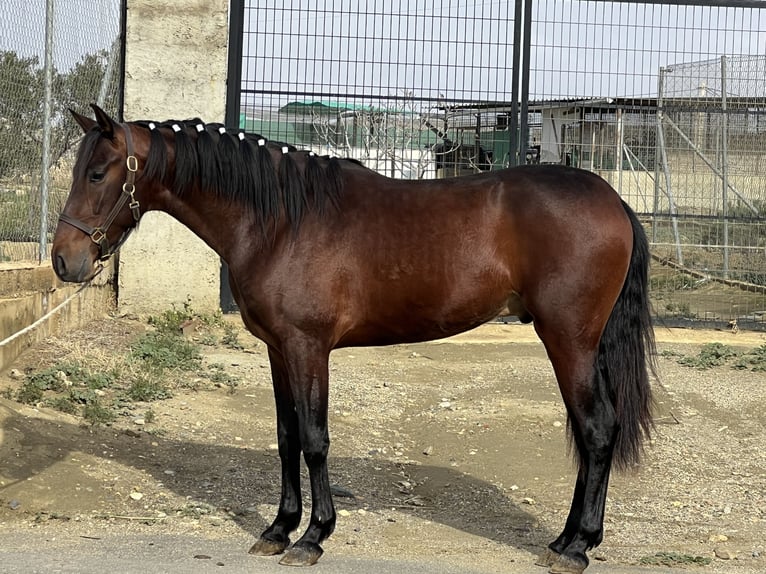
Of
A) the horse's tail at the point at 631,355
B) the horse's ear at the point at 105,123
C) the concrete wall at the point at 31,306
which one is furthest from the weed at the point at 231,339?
the horse's tail at the point at 631,355

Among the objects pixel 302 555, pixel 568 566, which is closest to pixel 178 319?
pixel 302 555

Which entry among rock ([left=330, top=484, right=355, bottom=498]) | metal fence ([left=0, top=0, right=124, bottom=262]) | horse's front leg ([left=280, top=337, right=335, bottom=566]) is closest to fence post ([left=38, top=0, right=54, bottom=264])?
metal fence ([left=0, top=0, right=124, bottom=262])

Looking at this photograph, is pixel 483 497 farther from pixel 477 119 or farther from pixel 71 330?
pixel 477 119

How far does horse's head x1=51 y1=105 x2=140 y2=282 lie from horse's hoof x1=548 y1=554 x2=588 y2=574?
102 inches

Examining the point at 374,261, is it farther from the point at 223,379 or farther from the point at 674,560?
the point at 223,379

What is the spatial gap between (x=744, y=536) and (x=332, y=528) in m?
2.21

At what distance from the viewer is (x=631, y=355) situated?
5.00 meters

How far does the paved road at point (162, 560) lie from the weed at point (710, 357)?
16.7ft

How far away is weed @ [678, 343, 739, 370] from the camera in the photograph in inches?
374

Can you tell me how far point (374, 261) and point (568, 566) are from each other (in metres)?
1.70

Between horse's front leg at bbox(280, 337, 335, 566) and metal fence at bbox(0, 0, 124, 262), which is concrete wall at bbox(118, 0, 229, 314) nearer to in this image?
metal fence at bbox(0, 0, 124, 262)

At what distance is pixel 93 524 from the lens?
5.16 m

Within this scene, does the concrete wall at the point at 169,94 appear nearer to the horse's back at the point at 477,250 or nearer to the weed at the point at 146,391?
the weed at the point at 146,391

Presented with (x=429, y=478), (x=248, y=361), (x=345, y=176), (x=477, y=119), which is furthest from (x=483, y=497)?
(x=477, y=119)
